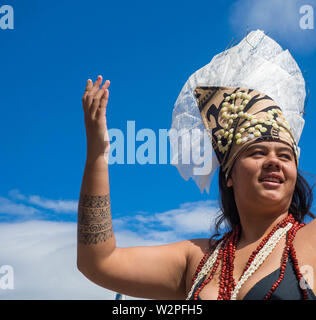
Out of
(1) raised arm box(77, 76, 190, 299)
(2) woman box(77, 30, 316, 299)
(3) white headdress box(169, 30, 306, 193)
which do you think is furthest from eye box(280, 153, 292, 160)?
(1) raised arm box(77, 76, 190, 299)

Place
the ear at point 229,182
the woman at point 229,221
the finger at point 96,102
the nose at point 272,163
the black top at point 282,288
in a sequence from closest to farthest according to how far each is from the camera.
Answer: the black top at point 282,288, the woman at point 229,221, the nose at point 272,163, the finger at point 96,102, the ear at point 229,182

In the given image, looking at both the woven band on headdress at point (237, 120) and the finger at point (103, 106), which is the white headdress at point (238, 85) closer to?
the woven band on headdress at point (237, 120)

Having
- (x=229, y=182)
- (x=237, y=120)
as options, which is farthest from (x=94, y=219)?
(x=237, y=120)

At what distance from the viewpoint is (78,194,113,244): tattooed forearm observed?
2.91m

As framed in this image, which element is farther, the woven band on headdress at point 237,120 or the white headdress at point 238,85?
the white headdress at point 238,85

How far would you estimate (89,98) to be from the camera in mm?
2855

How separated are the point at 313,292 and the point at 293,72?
1518 mm

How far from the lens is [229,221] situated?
321 centimetres

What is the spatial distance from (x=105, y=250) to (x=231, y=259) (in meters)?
0.78

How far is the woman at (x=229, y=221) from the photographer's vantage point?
8.63ft

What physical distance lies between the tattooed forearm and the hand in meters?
0.28

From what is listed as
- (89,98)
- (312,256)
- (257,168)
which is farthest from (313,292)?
(89,98)

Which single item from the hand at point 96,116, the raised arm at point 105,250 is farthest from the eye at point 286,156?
the hand at point 96,116

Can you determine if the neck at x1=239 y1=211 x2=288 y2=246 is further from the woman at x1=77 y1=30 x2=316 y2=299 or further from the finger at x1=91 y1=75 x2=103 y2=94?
the finger at x1=91 y1=75 x2=103 y2=94
